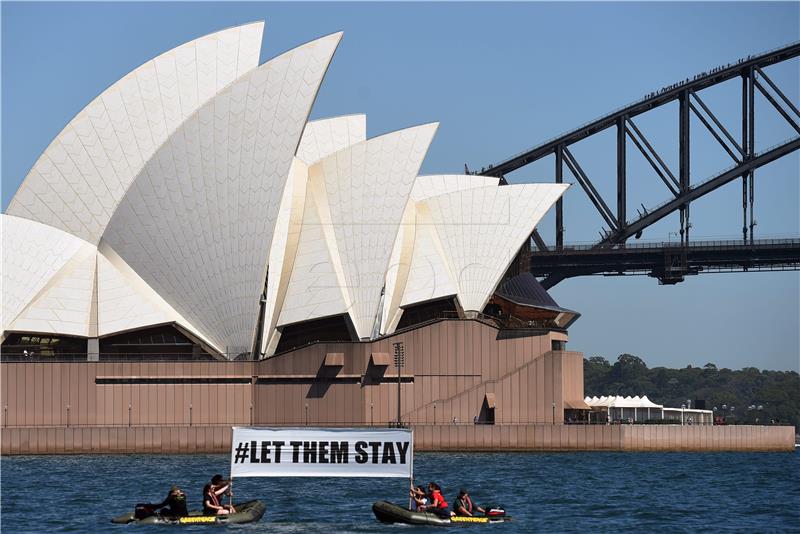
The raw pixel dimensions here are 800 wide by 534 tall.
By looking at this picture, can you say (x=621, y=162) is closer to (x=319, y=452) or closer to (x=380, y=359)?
(x=380, y=359)

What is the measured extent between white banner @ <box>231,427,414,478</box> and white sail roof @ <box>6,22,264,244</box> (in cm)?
3509

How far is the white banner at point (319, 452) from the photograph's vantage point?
132ft

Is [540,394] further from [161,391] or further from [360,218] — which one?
[161,391]

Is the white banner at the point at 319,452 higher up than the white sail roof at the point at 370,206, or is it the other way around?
the white sail roof at the point at 370,206

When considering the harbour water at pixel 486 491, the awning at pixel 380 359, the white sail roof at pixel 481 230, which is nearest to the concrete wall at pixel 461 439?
the harbour water at pixel 486 491

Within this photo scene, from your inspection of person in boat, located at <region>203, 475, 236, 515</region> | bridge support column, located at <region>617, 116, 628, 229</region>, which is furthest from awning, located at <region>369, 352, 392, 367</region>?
bridge support column, located at <region>617, 116, 628, 229</region>

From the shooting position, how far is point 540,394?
75500 millimetres

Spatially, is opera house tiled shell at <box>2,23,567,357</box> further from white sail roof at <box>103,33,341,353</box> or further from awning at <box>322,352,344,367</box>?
awning at <box>322,352,344,367</box>

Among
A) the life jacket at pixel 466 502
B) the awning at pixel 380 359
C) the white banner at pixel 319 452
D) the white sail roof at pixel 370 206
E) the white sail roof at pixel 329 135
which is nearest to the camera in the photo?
the white banner at pixel 319 452

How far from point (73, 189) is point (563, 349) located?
24.9m

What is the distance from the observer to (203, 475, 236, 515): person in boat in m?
42.0

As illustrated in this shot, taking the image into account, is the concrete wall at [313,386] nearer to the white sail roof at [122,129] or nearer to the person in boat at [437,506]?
the white sail roof at [122,129]

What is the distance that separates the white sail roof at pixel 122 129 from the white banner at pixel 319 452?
115ft

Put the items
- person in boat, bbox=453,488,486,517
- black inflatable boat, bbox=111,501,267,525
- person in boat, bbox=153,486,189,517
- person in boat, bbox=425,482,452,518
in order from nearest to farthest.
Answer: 1. black inflatable boat, bbox=111,501,267,525
2. person in boat, bbox=153,486,189,517
3. person in boat, bbox=425,482,452,518
4. person in boat, bbox=453,488,486,517
